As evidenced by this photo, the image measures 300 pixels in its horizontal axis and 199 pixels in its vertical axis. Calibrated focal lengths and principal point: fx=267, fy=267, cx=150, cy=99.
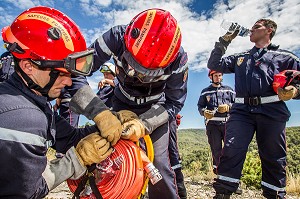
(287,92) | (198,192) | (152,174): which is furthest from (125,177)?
(198,192)

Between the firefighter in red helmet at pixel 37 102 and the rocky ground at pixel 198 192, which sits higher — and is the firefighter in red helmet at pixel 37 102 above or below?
above

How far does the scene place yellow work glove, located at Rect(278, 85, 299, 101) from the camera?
12.1 ft

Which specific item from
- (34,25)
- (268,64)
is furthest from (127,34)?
(268,64)

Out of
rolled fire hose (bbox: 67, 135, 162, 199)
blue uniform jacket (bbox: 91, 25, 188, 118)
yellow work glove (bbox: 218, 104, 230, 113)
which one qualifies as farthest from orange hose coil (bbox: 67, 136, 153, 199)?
yellow work glove (bbox: 218, 104, 230, 113)

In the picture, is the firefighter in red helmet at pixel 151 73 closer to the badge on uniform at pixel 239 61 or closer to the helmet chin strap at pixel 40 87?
the helmet chin strap at pixel 40 87

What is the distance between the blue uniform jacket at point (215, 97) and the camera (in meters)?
7.74

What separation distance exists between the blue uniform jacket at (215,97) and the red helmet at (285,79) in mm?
3855

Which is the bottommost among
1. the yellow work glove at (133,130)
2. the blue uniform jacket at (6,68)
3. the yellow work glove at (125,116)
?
the blue uniform jacket at (6,68)

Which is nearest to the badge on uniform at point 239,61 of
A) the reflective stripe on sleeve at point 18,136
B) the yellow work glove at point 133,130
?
the yellow work glove at point 133,130

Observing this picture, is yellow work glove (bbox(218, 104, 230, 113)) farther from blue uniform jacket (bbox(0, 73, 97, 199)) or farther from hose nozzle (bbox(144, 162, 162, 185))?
blue uniform jacket (bbox(0, 73, 97, 199))

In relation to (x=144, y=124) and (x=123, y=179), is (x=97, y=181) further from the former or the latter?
(x=144, y=124)

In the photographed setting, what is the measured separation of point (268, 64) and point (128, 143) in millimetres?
2905

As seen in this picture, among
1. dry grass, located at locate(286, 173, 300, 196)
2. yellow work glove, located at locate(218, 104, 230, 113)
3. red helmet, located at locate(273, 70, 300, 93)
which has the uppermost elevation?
red helmet, located at locate(273, 70, 300, 93)

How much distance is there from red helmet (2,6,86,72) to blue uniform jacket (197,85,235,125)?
20.5 ft
